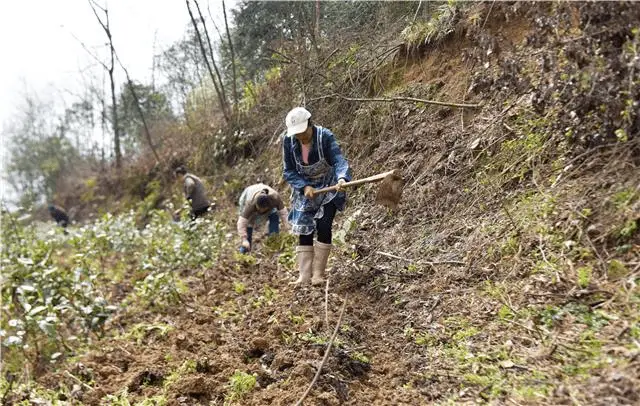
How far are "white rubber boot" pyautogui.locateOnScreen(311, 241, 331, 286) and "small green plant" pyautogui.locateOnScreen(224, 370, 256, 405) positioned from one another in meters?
1.35

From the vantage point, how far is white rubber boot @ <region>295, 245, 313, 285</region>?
4.23 m

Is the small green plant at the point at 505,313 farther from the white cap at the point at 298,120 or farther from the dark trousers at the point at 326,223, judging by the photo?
the white cap at the point at 298,120

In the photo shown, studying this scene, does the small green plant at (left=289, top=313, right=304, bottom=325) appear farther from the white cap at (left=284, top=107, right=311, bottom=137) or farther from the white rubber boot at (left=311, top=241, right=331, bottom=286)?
the white cap at (left=284, top=107, right=311, bottom=137)

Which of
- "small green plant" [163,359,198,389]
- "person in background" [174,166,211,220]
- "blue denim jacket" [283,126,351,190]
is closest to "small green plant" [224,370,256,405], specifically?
"small green plant" [163,359,198,389]

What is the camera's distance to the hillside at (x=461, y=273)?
2.53 metres

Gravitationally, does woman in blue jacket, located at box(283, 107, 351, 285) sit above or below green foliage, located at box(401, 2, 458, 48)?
below

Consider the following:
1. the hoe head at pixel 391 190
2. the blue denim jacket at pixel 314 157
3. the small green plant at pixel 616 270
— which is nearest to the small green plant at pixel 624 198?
the small green plant at pixel 616 270

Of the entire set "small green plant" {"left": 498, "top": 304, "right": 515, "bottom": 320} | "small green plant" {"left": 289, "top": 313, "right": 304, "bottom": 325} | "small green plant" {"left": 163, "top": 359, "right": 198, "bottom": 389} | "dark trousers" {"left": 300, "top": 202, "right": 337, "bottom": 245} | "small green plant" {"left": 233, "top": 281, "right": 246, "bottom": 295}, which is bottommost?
"small green plant" {"left": 163, "top": 359, "right": 198, "bottom": 389}

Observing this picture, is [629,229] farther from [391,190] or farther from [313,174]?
[313,174]

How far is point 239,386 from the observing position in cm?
290

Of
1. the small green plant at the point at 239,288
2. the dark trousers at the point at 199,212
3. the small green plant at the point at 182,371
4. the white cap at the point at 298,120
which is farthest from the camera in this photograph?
the dark trousers at the point at 199,212

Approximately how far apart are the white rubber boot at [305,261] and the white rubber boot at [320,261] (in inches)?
2.5

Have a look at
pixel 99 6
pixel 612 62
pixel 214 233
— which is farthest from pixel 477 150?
pixel 99 6

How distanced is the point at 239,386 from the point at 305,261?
1.54 m
